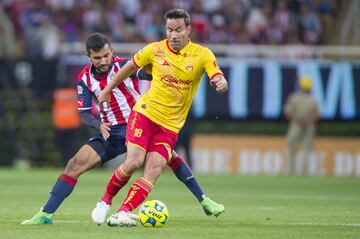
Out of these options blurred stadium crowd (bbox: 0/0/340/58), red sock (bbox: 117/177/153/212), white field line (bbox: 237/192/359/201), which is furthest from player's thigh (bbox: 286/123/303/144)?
red sock (bbox: 117/177/153/212)

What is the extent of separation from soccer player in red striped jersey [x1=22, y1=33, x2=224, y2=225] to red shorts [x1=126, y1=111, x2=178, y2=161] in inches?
17.2

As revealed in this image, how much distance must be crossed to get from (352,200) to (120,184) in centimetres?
575

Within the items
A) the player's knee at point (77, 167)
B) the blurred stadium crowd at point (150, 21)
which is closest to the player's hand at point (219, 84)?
the player's knee at point (77, 167)

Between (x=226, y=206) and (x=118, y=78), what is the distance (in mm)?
3935

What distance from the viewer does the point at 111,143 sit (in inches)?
433

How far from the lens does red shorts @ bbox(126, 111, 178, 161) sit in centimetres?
1038

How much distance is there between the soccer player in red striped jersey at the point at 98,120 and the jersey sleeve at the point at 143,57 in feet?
0.91

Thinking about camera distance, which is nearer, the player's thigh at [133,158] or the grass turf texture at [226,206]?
the grass turf texture at [226,206]

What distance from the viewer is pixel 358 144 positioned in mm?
25125

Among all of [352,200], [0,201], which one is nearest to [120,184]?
[0,201]

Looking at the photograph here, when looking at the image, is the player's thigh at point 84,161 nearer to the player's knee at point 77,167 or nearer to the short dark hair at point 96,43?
the player's knee at point 77,167

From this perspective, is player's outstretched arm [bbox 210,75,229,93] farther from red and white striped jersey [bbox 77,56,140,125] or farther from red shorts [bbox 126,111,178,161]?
red and white striped jersey [bbox 77,56,140,125]

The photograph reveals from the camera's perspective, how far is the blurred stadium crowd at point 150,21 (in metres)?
25.6

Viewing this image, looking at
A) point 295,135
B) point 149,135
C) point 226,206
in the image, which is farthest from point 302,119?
point 149,135
